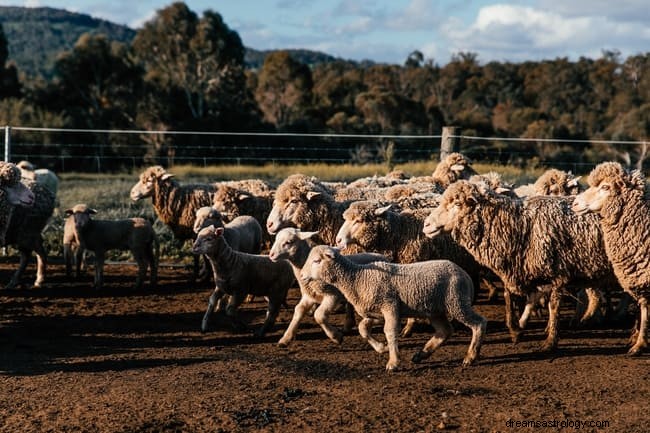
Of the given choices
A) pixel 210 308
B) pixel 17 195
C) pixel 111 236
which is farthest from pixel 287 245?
pixel 111 236

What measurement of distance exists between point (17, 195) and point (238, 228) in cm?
270

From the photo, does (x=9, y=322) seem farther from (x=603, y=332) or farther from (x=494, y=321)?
(x=603, y=332)

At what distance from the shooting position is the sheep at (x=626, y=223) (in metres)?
8.09

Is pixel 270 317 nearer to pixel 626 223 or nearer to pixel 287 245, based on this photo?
pixel 287 245

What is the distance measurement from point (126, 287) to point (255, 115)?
3488cm

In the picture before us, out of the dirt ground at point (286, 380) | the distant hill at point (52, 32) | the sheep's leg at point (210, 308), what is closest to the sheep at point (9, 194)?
the dirt ground at point (286, 380)

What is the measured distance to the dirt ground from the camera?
621cm

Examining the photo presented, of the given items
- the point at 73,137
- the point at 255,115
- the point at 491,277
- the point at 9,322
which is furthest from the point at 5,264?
the point at 255,115

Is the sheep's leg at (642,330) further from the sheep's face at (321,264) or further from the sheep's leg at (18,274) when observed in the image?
the sheep's leg at (18,274)

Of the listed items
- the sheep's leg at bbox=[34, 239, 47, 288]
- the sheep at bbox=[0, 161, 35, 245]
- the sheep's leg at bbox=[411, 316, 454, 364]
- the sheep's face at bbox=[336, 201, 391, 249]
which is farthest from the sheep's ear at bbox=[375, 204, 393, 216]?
the sheep's leg at bbox=[34, 239, 47, 288]

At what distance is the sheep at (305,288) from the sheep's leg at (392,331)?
757mm

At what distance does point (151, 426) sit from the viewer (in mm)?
6066

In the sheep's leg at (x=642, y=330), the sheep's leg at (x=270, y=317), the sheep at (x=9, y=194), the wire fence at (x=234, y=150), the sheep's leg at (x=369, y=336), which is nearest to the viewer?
the sheep's leg at (x=369, y=336)

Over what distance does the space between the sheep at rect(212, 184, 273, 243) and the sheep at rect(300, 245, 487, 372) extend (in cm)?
428
